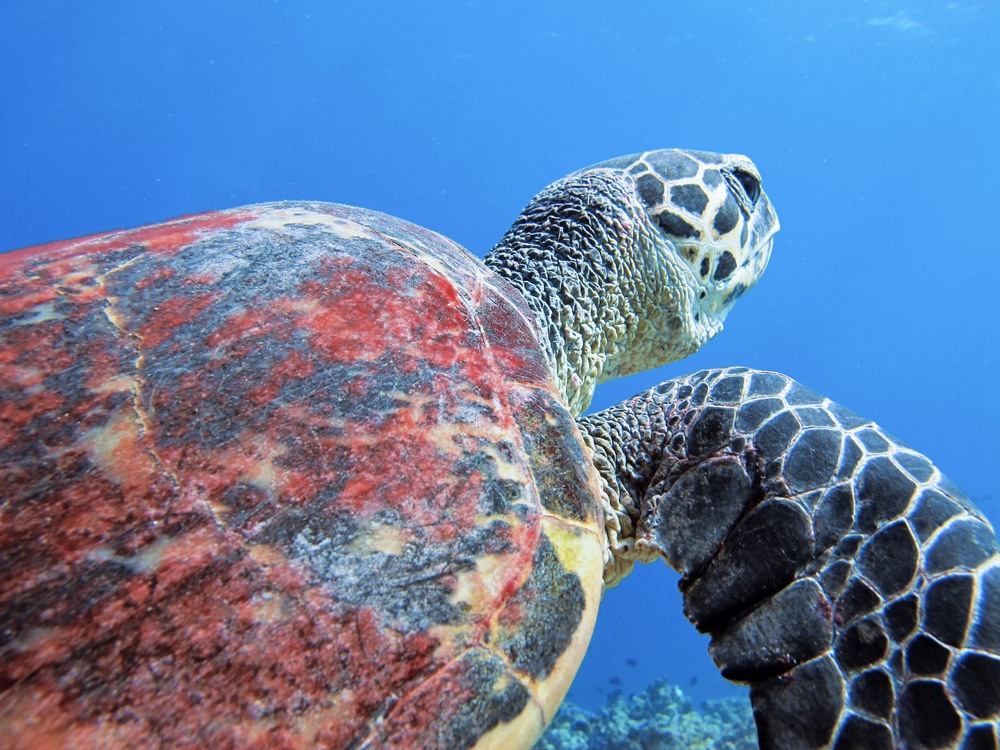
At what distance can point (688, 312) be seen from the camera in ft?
10.4

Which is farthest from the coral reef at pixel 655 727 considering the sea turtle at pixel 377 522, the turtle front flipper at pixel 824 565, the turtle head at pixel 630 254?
the sea turtle at pixel 377 522

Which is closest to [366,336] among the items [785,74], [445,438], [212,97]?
[445,438]

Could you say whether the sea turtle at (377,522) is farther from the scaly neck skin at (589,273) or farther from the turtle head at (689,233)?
the turtle head at (689,233)

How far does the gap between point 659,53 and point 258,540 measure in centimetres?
6713

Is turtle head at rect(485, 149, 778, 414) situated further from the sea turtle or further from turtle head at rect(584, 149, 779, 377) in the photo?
the sea turtle

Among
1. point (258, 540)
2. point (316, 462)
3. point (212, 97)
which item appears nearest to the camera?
point (258, 540)

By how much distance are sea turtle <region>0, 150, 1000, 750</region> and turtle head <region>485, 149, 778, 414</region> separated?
0.80 meters

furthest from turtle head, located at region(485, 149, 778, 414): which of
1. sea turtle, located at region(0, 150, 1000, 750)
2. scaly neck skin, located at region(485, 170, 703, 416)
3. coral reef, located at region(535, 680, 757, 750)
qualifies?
coral reef, located at region(535, 680, 757, 750)

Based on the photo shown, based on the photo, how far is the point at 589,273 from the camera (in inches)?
113

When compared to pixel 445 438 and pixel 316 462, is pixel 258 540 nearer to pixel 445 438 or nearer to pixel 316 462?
pixel 316 462

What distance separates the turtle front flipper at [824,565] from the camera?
1394mm

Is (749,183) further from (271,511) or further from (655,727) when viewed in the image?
(655,727)

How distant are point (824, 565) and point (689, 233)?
6.31 feet

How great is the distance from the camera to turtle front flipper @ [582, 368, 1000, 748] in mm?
1394
